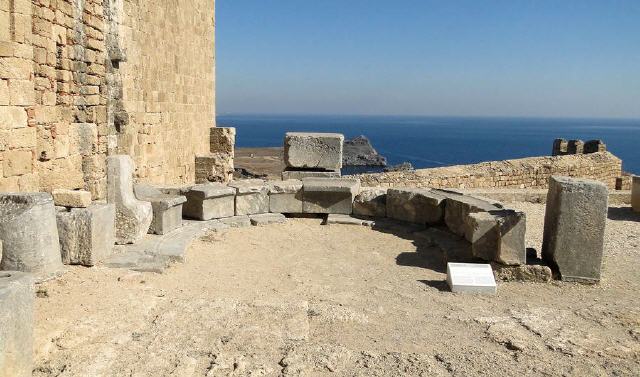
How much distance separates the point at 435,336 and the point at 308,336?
969 millimetres

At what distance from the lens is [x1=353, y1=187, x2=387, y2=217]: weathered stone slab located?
8547 mm

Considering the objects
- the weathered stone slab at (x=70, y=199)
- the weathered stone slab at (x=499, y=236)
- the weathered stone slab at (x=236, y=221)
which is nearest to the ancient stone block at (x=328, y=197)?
the weathered stone slab at (x=236, y=221)

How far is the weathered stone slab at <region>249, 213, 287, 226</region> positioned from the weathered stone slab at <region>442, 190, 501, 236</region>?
2.45m

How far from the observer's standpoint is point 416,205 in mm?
8141

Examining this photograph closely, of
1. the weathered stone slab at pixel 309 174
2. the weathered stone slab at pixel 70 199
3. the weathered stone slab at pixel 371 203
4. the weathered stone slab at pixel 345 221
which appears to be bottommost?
the weathered stone slab at pixel 345 221

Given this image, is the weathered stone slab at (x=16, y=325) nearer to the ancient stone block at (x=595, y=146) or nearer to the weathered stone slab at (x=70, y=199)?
the weathered stone slab at (x=70, y=199)

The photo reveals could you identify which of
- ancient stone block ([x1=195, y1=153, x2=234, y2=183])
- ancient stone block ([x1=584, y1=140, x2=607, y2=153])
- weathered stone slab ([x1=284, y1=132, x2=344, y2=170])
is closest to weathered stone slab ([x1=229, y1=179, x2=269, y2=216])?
weathered stone slab ([x1=284, y1=132, x2=344, y2=170])

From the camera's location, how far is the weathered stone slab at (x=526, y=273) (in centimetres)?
563

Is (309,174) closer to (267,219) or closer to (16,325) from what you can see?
(267,219)

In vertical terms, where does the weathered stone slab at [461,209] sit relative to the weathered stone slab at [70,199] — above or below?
below

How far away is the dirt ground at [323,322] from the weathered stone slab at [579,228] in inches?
7.3

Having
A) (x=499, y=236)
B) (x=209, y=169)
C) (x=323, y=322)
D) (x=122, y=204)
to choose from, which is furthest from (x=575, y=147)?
(x=323, y=322)

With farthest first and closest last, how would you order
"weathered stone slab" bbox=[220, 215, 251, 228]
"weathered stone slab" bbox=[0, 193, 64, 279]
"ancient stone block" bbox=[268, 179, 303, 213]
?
"ancient stone block" bbox=[268, 179, 303, 213], "weathered stone slab" bbox=[220, 215, 251, 228], "weathered stone slab" bbox=[0, 193, 64, 279]

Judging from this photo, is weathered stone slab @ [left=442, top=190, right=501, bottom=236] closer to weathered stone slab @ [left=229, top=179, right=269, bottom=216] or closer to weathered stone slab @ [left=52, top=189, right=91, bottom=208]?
weathered stone slab @ [left=229, top=179, right=269, bottom=216]
